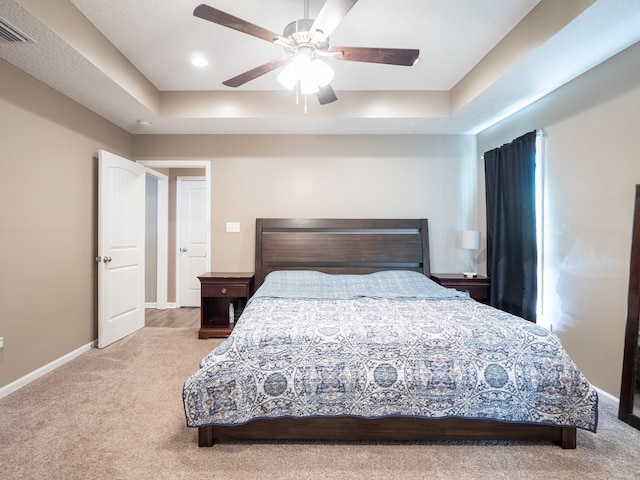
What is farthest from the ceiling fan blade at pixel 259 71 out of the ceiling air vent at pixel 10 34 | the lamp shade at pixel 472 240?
the lamp shade at pixel 472 240

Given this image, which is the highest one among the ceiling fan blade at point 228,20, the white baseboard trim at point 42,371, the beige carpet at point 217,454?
the ceiling fan blade at point 228,20

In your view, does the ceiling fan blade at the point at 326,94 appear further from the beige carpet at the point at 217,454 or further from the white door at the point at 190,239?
the white door at the point at 190,239

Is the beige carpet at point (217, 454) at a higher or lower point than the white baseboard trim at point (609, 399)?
lower

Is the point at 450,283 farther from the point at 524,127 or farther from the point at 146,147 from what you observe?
the point at 146,147

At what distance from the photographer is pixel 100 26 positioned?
2.19 metres

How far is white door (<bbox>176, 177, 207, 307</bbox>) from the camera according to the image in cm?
479

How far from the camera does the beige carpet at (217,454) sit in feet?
4.82

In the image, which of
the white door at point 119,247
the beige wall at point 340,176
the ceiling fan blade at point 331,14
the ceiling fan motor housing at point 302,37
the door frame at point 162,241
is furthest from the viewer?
the door frame at point 162,241

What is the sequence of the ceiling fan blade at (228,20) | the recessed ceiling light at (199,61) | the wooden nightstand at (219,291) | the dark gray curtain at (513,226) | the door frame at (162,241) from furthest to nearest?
1. the door frame at (162,241)
2. the wooden nightstand at (219,291)
3. the dark gray curtain at (513,226)
4. the recessed ceiling light at (199,61)
5. the ceiling fan blade at (228,20)

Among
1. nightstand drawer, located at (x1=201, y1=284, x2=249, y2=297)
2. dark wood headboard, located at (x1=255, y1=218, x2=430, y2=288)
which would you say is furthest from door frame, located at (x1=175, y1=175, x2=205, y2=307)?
dark wood headboard, located at (x1=255, y1=218, x2=430, y2=288)

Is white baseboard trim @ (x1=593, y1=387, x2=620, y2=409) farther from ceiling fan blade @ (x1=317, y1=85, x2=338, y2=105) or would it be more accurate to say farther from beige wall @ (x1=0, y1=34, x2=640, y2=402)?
ceiling fan blade @ (x1=317, y1=85, x2=338, y2=105)

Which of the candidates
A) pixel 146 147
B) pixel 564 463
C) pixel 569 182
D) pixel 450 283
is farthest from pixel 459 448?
pixel 146 147

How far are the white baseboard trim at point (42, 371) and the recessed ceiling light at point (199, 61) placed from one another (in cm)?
295

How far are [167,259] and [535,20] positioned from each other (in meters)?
5.17
